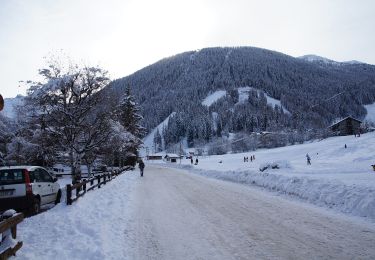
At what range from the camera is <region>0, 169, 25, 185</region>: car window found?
1140cm

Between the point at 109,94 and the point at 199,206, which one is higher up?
the point at 109,94

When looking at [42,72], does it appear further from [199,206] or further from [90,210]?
[199,206]

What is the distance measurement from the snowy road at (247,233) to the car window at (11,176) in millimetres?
4096

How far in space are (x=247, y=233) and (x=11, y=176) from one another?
834 centimetres

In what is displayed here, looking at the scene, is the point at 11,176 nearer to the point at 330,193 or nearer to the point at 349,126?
the point at 330,193

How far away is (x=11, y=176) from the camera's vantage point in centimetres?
1150

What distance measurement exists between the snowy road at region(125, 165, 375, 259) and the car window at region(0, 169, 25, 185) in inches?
161

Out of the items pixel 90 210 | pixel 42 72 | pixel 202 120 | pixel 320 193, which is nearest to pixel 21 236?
pixel 90 210

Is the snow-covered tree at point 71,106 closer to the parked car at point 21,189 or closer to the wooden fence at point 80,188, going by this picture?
the wooden fence at point 80,188

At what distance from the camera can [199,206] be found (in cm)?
1205

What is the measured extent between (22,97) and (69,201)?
13.5m

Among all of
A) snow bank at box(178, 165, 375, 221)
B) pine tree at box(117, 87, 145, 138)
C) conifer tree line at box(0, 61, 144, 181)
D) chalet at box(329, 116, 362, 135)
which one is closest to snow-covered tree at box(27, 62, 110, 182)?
conifer tree line at box(0, 61, 144, 181)

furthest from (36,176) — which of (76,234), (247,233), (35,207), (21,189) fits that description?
(247,233)

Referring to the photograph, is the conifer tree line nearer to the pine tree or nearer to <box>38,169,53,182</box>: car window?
<box>38,169,53,182</box>: car window
